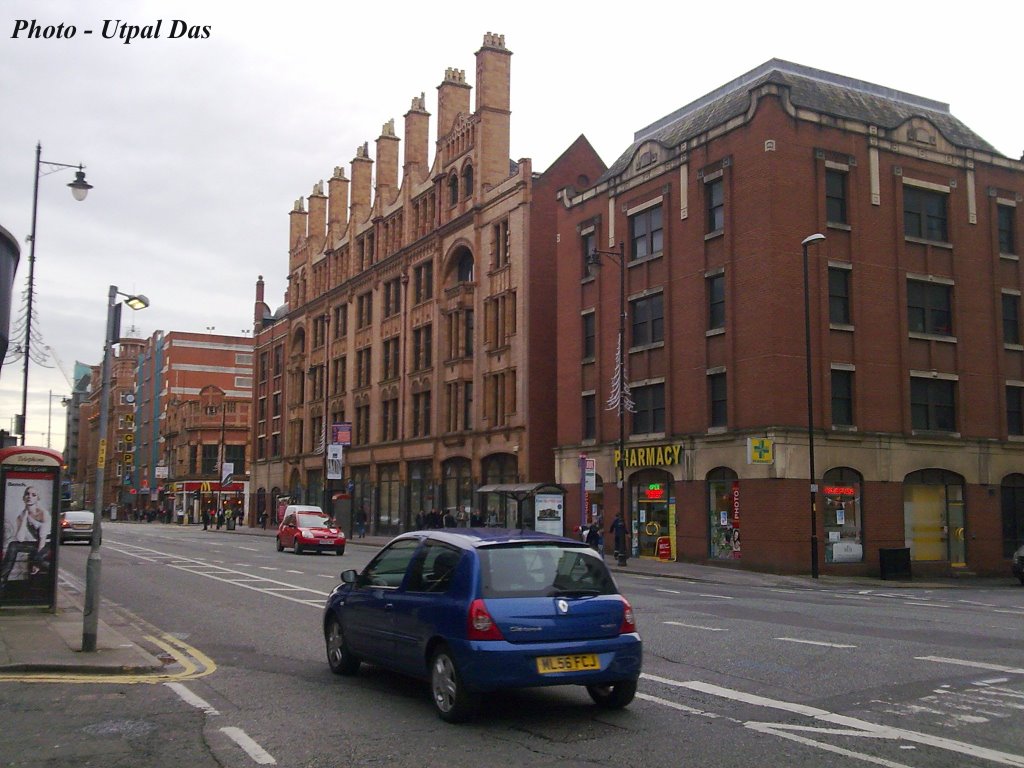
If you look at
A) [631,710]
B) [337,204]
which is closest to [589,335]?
[631,710]

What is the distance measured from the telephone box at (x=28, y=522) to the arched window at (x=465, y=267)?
39.9 meters

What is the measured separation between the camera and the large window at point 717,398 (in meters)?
35.6

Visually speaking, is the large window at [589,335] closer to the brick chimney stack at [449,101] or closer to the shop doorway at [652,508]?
the shop doorway at [652,508]

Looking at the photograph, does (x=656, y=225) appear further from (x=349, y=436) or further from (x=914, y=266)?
(x=349, y=436)

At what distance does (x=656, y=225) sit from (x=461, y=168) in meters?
18.7

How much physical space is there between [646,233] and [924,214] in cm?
992

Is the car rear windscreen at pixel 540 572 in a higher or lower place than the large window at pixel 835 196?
lower

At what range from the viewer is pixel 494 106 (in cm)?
5356

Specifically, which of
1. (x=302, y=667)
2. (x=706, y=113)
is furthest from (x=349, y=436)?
(x=302, y=667)

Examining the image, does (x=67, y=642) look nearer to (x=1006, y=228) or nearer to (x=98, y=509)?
(x=98, y=509)

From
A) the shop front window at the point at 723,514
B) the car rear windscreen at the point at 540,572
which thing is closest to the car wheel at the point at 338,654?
the car rear windscreen at the point at 540,572

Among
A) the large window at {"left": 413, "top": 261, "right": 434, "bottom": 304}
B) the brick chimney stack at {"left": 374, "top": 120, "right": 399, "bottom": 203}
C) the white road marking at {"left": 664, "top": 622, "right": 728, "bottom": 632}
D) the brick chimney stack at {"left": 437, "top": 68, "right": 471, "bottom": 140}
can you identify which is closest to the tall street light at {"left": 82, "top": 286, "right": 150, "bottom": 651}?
the white road marking at {"left": 664, "top": 622, "right": 728, "bottom": 632}

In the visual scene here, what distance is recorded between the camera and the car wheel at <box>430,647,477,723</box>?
845 centimetres

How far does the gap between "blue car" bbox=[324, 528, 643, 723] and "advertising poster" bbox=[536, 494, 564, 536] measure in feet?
94.4
